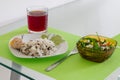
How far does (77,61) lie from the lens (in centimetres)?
76

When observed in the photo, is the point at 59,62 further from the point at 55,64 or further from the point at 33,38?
the point at 33,38

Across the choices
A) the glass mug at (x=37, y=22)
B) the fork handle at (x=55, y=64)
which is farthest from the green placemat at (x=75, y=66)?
the glass mug at (x=37, y=22)

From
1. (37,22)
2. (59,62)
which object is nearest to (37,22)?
(37,22)

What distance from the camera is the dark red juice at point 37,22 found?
94cm

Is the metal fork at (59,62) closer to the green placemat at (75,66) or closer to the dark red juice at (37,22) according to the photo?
the green placemat at (75,66)

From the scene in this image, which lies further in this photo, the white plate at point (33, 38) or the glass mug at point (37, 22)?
the glass mug at point (37, 22)

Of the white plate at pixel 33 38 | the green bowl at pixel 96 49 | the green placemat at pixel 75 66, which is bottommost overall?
the green placemat at pixel 75 66

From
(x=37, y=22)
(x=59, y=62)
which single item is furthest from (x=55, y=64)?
(x=37, y=22)

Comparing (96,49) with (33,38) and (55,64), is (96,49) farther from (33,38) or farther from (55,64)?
(33,38)

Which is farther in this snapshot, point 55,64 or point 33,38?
point 33,38

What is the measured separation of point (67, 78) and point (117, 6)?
1.22m

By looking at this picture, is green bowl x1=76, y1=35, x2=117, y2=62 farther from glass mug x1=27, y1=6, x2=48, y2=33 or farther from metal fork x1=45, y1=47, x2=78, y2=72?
glass mug x1=27, y1=6, x2=48, y2=33

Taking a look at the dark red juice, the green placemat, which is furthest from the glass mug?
the green placemat

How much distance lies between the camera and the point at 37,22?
94cm
